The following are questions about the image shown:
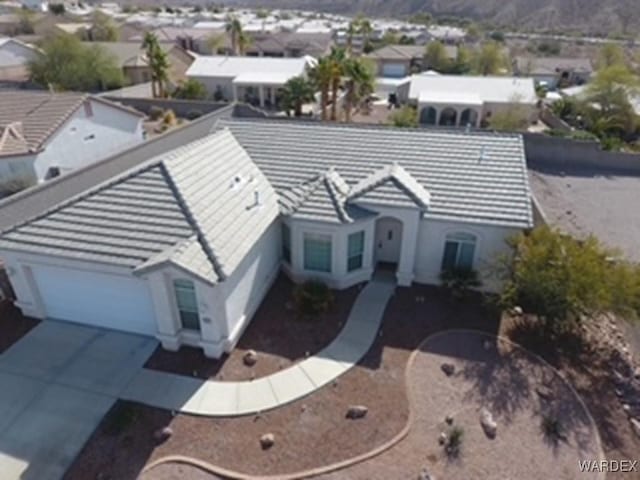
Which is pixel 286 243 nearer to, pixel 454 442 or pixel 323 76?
pixel 454 442

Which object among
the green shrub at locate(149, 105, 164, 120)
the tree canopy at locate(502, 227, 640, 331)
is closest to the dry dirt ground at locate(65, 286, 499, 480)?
the tree canopy at locate(502, 227, 640, 331)

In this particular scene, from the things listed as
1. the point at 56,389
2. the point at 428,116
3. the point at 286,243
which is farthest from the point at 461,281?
the point at 428,116

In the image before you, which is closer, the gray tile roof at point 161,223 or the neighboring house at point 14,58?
the gray tile roof at point 161,223

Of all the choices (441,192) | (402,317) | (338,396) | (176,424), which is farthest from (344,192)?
(176,424)

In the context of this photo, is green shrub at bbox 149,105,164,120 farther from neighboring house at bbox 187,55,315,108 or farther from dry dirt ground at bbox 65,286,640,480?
dry dirt ground at bbox 65,286,640,480

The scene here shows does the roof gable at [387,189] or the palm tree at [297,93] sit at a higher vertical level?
the roof gable at [387,189]

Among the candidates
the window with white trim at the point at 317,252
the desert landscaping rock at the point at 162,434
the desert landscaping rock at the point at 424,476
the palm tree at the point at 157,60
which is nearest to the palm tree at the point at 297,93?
the palm tree at the point at 157,60

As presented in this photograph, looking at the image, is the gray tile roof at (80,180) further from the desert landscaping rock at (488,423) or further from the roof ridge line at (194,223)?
the desert landscaping rock at (488,423)
